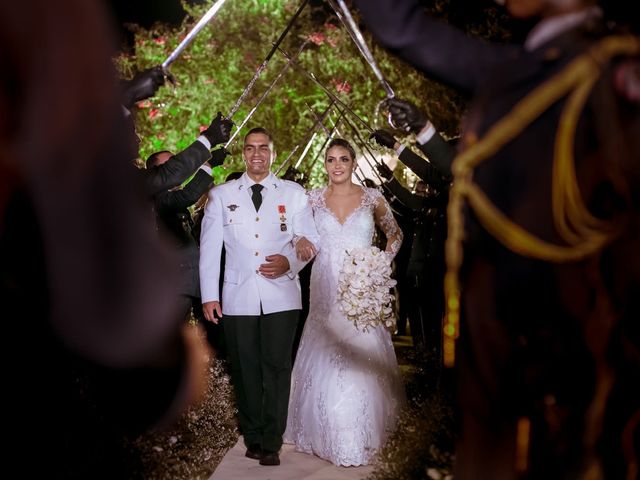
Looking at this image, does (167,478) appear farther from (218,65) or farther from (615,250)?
(218,65)

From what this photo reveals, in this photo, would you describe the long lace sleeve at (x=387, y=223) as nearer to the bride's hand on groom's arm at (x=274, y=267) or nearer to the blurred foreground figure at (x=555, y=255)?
the bride's hand on groom's arm at (x=274, y=267)

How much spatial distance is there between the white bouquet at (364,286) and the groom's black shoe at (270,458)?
135cm

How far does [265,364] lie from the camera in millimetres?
6652

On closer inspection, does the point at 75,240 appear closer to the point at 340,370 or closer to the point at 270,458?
the point at 270,458

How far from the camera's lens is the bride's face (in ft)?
24.4

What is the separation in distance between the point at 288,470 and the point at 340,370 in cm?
104

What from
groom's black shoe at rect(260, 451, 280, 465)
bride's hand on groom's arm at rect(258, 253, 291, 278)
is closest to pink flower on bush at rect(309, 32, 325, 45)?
bride's hand on groom's arm at rect(258, 253, 291, 278)

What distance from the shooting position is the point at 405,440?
6375 millimetres

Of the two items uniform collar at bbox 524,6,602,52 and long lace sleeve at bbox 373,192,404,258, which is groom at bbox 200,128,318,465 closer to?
long lace sleeve at bbox 373,192,404,258

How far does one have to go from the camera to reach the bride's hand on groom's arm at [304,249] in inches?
261

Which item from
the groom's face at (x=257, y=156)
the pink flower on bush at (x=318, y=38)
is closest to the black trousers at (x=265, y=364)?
the groom's face at (x=257, y=156)

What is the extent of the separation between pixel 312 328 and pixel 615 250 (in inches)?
213

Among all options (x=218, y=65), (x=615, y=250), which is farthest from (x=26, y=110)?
(x=218, y=65)

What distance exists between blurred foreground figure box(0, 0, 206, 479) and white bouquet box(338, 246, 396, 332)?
5.20 meters
